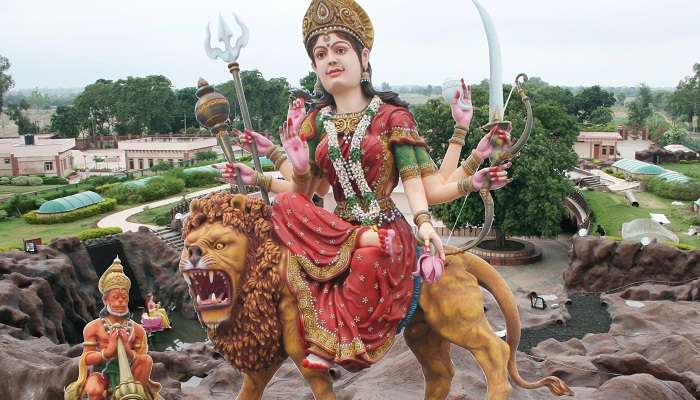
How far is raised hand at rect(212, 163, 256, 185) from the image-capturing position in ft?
16.5

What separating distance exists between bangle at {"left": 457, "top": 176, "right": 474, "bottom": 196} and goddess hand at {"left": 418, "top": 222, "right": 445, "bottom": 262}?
436mm

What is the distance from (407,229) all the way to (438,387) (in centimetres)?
160

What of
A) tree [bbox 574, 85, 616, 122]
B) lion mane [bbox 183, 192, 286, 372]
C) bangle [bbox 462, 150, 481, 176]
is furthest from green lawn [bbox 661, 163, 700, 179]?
lion mane [bbox 183, 192, 286, 372]

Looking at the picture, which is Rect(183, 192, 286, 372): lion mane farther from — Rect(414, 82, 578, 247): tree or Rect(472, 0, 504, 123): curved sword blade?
Rect(414, 82, 578, 247): tree

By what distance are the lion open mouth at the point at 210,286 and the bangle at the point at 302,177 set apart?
39.0 inches

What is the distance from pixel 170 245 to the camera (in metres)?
18.0

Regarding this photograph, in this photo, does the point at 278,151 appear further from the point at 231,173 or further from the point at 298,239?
the point at 298,239

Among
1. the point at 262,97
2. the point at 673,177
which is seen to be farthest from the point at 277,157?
the point at 262,97

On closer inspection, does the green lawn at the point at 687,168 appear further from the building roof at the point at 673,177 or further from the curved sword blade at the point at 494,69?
the curved sword blade at the point at 494,69

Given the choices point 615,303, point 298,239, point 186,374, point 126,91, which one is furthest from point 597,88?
point 298,239

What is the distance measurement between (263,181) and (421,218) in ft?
Result: 4.74

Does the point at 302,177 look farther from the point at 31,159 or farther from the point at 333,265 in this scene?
the point at 31,159

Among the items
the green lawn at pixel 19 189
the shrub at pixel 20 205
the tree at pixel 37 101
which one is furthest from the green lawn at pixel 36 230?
the tree at pixel 37 101

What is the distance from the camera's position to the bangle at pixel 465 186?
4.54m
